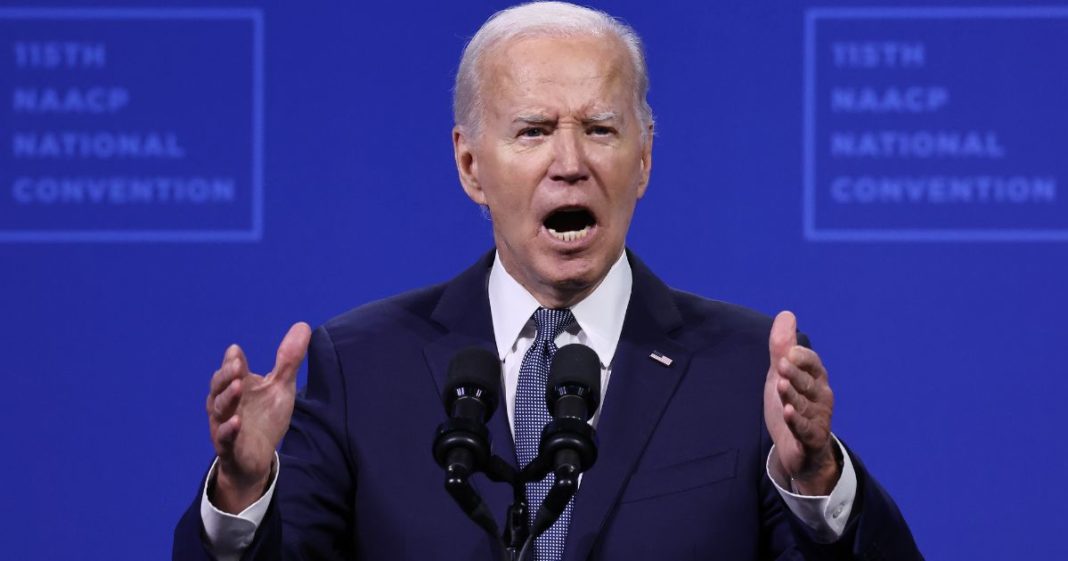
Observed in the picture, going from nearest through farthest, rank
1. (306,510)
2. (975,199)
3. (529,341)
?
(306,510) → (529,341) → (975,199)

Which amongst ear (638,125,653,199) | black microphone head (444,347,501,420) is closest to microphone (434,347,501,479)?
black microphone head (444,347,501,420)

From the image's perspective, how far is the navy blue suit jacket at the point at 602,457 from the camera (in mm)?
2137

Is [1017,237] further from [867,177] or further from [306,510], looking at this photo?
A: [306,510]

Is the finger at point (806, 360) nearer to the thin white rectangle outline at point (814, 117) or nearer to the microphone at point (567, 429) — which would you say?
the microphone at point (567, 429)

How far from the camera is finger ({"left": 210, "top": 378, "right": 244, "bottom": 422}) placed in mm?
1848

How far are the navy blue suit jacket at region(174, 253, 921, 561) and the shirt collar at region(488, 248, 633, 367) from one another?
0.02 metres

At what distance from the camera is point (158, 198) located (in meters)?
3.45

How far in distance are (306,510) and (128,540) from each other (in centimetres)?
145

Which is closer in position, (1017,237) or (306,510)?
(306,510)

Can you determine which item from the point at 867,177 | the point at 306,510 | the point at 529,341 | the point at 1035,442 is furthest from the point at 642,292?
the point at 1035,442

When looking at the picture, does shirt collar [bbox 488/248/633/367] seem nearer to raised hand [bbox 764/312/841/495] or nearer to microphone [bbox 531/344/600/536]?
raised hand [bbox 764/312/841/495]

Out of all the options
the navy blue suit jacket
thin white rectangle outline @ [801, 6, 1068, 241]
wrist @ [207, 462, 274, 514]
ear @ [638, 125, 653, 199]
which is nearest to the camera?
wrist @ [207, 462, 274, 514]

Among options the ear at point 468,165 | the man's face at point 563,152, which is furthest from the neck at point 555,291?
the ear at point 468,165

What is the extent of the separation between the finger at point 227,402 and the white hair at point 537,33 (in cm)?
75
